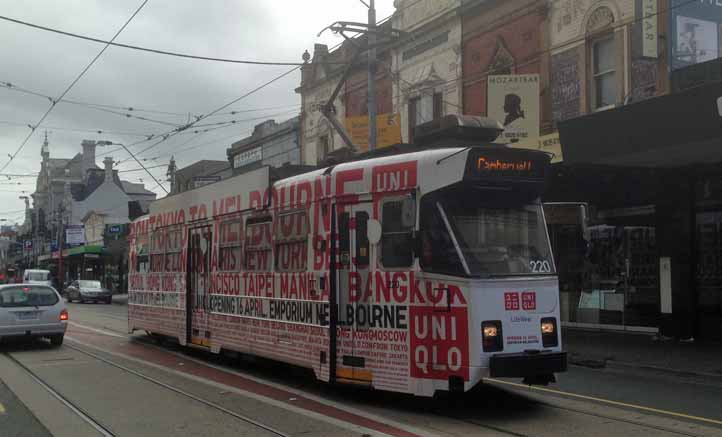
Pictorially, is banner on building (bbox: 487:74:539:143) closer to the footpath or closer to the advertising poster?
the advertising poster

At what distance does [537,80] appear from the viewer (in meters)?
18.8

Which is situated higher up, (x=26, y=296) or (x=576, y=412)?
(x=26, y=296)

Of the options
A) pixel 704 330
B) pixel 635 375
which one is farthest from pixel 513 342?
pixel 704 330

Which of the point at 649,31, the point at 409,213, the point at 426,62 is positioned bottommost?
the point at 409,213

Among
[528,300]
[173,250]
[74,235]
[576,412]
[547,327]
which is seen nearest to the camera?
[528,300]

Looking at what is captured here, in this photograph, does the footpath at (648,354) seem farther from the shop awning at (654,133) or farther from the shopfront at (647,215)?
the shop awning at (654,133)

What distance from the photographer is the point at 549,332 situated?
28.5 feet

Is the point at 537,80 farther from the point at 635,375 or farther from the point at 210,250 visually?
the point at 210,250

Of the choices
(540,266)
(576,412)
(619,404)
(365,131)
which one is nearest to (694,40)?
(365,131)

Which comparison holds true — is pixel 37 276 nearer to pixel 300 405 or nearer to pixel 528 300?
pixel 300 405

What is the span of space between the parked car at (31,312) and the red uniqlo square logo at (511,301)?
1155 cm

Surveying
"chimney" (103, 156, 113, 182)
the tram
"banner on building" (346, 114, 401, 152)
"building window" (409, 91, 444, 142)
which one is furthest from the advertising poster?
"chimney" (103, 156, 113, 182)

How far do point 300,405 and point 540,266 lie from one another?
3484mm

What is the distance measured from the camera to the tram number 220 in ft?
28.7
